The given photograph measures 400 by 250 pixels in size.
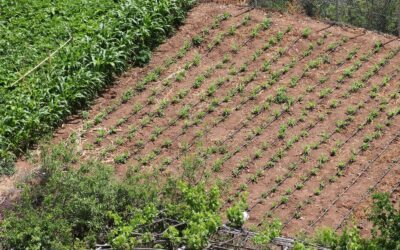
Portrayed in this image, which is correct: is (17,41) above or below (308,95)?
above

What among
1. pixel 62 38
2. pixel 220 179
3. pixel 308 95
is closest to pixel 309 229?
pixel 220 179

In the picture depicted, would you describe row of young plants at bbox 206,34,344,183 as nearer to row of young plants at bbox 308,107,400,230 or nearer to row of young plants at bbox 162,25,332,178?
row of young plants at bbox 162,25,332,178

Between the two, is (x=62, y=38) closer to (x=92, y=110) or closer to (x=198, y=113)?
(x=92, y=110)

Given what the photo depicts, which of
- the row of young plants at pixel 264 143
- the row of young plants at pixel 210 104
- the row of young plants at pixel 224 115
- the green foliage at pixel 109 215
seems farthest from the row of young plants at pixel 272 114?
the green foliage at pixel 109 215

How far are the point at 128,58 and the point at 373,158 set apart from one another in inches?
163

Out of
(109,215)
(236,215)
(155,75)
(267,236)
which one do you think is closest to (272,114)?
(155,75)

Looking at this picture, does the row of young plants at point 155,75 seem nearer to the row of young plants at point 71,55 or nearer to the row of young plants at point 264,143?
the row of young plants at point 71,55

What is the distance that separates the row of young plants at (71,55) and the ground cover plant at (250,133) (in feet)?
0.94

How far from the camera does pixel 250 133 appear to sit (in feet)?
34.3

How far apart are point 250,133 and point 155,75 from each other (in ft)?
6.69

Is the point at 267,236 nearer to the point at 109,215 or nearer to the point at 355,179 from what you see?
the point at 109,215

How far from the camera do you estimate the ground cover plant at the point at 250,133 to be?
803 centimetres

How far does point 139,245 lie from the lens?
741 centimetres

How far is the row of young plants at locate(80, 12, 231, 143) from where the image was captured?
36.2ft
